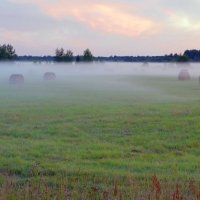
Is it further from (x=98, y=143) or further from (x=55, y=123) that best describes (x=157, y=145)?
(x=55, y=123)

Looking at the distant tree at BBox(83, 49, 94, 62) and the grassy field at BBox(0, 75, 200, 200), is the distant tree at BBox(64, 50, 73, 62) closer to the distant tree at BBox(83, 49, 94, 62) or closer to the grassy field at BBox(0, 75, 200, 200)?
the distant tree at BBox(83, 49, 94, 62)

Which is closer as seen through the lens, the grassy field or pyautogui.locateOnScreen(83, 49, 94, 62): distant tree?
the grassy field

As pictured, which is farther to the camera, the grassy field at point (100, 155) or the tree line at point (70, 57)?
the tree line at point (70, 57)

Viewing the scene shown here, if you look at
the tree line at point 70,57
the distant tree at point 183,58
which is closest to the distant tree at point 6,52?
the tree line at point 70,57

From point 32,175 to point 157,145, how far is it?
167 inches

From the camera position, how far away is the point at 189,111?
20.5 meters

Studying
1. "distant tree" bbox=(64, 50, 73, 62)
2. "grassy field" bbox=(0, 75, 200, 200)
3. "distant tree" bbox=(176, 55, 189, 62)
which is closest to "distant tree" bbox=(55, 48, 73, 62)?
"distant tree" bbox=(64, 50, 73, 62)

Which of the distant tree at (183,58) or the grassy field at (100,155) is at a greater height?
the grassy field at (100,155)


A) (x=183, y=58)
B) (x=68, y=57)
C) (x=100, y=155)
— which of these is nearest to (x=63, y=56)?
(x=68, y=57)

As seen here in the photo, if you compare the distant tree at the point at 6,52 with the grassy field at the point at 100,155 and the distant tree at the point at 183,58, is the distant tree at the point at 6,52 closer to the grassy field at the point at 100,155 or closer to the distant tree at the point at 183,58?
the distant tree at the point at 183,58

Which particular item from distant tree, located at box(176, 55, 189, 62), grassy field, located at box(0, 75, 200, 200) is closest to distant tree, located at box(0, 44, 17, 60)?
distant tree, located at box(176, 55, 189, 62)

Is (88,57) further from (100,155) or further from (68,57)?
(100,155)

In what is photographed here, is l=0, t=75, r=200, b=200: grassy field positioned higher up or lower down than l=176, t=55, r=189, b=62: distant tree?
higher up

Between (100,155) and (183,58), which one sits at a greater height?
(100,155)
